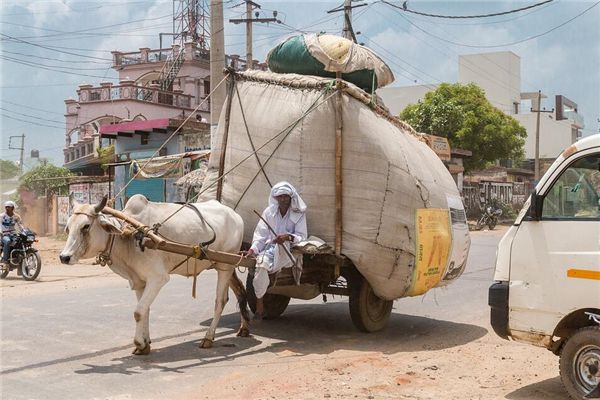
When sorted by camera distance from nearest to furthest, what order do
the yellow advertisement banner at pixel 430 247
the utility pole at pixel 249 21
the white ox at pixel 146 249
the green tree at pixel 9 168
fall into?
the white ox at pixel 146 249, the yellow advertisement banner at pixel 430 247, the utility pole at pixel 249 21, the green tree at pixel 9 168

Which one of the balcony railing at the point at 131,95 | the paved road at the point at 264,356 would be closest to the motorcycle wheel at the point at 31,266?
the paved road at the point at 264,356

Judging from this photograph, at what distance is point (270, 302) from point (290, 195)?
2.08 meters

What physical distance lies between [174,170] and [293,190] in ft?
44.2

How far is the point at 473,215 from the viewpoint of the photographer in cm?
3759

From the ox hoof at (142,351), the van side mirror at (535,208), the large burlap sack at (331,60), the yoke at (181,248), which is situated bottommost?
the ox hoof at (142,351)

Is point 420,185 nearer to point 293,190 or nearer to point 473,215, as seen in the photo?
point 293,190

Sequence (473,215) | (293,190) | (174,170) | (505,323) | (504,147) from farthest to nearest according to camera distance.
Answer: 1. (473,215)
2. (504,147)
3. (174,170)
4. (293,190)
5. (505,323)

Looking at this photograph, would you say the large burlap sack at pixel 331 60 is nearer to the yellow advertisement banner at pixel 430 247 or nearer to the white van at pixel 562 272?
A: the yellow advertisement banner at pixel 430 247

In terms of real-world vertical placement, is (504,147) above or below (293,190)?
above

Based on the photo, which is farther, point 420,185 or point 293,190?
point 420,185

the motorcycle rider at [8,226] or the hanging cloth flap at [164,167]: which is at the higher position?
the hanging cloth flap at [164,167]

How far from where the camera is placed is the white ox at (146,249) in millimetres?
6238

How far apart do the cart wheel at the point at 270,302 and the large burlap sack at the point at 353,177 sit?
1016mm

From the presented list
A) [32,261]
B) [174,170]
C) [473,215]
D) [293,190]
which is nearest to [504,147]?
[473,215]
